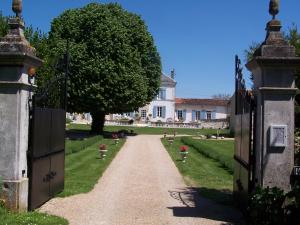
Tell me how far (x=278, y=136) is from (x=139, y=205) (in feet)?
12.4

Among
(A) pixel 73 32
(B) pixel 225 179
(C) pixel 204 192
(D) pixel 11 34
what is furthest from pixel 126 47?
(D) pixel 11 34

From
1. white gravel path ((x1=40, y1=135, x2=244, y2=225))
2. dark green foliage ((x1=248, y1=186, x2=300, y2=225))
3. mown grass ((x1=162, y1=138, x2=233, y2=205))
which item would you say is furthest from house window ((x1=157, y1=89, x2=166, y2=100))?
dark green foliage ((x1=248, y1=186, x2=300, y2=225))

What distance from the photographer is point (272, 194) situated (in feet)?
25.9

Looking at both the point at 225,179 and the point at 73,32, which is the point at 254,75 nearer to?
the point at 225,179

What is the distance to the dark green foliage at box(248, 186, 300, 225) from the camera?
294 inches

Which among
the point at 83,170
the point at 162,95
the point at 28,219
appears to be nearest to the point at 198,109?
the point at 162,95

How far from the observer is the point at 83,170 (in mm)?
17609

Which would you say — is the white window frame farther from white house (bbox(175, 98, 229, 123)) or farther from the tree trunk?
the tree trunk

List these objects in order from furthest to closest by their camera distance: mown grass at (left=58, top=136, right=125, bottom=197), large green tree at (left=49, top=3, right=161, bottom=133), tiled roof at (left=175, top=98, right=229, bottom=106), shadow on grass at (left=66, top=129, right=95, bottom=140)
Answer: tiled roof at (left=175, top=98, right=229, bottom=106) < large green tree at (left=49, top=3, right=161, bottom=133) < shadow on grass at (left=66, top=129, right=95, bottom=140) < mown grass at (left=58, top=136, right=125, bottom=197)

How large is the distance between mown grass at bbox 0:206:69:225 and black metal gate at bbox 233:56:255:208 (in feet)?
11.7

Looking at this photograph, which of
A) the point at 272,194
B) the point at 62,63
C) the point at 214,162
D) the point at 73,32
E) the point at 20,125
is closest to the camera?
the point at 272,194

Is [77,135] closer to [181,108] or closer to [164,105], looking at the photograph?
[164,105]

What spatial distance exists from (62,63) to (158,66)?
31868 mm

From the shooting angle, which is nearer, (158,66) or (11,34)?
(11,34)
